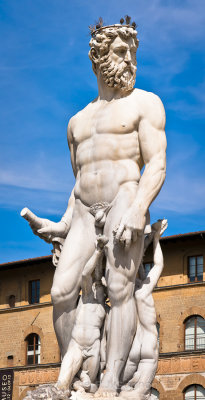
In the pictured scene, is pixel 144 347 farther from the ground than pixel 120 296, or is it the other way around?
pixel 120 296

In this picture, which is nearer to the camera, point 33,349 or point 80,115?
point 80,115

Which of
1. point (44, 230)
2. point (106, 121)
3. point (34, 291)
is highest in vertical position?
point (34, 291)

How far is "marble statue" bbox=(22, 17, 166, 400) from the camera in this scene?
11891 millimetres

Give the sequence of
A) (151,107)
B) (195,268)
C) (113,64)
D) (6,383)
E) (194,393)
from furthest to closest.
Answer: (6,383) < (195,268) < (194,393) < (113,64) < (151,107)

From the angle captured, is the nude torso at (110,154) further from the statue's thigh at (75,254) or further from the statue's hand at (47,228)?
the statue's hand at (47,228)

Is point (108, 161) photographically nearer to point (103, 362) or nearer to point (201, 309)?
point (103, 362)

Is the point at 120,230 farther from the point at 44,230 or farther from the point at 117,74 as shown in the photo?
the point at 117,74

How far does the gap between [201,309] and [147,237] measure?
3963cm

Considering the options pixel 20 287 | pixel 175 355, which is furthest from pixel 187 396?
pixel 20 287

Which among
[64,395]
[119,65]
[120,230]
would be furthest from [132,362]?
[119,65]

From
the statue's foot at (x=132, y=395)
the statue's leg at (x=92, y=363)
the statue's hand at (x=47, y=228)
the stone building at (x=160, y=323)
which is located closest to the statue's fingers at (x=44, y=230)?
the statue's hand at (x=47, y=228)

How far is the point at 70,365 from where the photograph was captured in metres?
11.8

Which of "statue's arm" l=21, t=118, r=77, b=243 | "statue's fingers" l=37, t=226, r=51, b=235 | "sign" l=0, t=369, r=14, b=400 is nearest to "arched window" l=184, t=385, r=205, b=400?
"sign" l=0, t=369, r=14, b=400

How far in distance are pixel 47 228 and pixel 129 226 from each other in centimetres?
131
